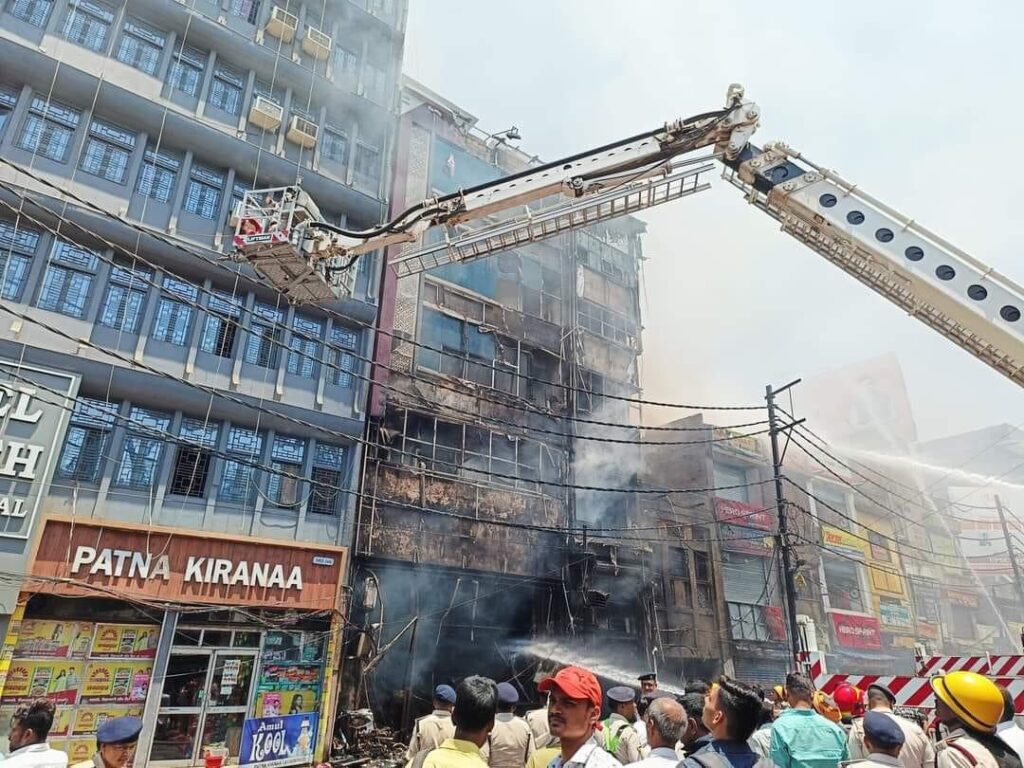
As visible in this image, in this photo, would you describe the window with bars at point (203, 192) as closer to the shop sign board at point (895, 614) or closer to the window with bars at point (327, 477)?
the window with bars at point (327, 477)

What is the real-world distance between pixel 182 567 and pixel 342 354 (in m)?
6.63

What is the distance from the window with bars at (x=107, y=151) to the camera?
14070 mm

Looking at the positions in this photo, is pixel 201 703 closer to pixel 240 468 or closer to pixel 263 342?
pixel 240 468

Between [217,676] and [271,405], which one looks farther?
[271,405]

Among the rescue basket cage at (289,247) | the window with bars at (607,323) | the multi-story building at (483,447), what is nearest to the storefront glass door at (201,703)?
the multi-story building at (483,447)

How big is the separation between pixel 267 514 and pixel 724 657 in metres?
19.9

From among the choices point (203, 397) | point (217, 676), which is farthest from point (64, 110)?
point (217, 676)

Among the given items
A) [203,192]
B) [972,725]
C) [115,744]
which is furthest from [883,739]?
[203,192]

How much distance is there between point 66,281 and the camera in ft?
43.7

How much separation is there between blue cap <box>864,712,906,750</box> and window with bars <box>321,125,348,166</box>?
1838 cm

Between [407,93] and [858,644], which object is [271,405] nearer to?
[407,93]

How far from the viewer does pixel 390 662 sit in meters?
16.2

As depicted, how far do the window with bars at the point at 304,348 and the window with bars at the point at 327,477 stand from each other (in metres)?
2.02

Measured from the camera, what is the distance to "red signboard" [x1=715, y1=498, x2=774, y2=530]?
28.2 m
